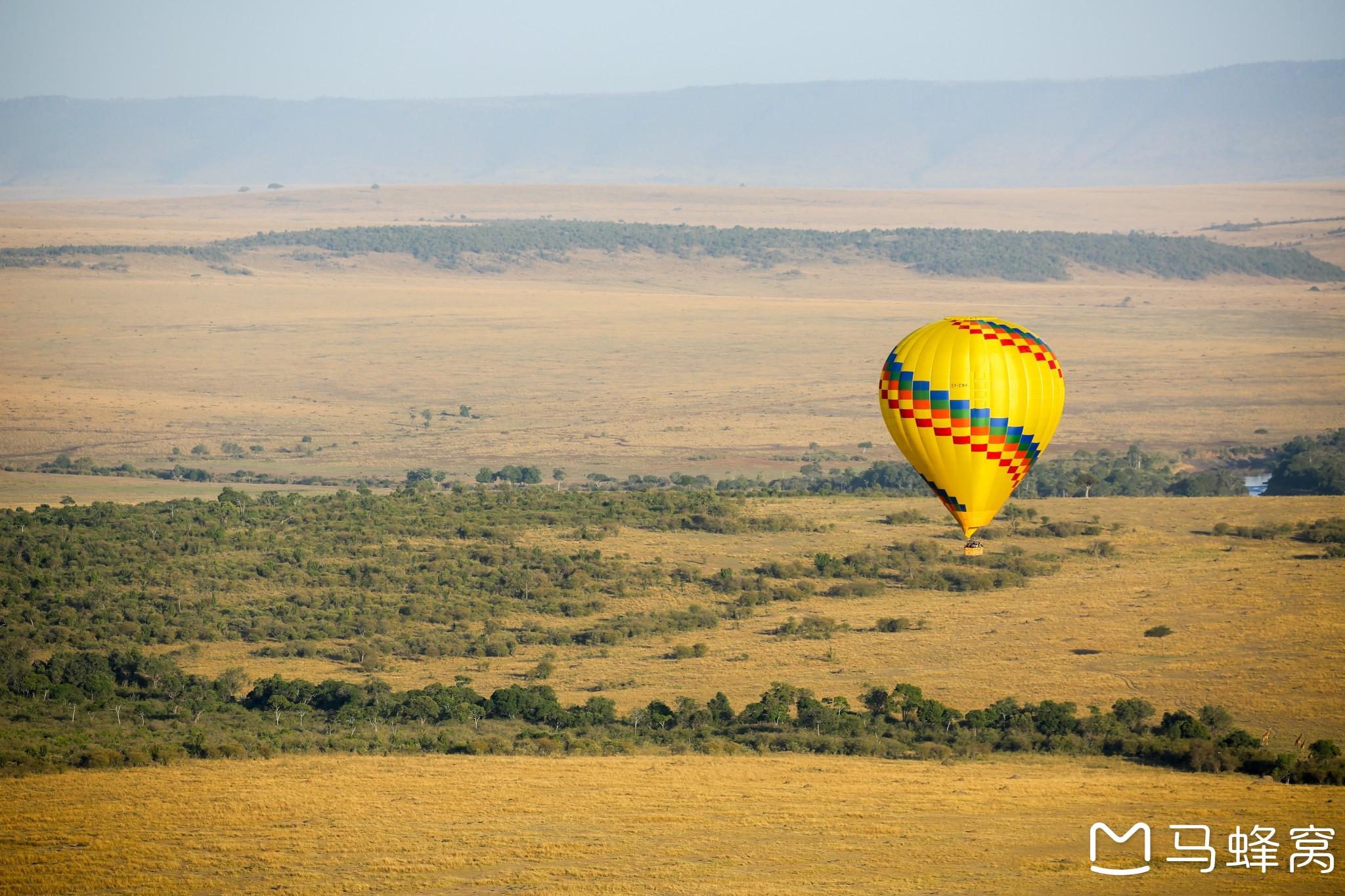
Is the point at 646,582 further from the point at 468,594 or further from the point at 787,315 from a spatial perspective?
the point at 787,315

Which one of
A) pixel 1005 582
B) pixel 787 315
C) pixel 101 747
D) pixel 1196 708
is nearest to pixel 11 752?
pixel 101 747

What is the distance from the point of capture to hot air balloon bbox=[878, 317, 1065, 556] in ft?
89.9

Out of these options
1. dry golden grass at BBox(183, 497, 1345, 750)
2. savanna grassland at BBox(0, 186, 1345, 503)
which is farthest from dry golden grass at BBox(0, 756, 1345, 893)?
savanna grassland at BBox(0, 186, 1345, 503)

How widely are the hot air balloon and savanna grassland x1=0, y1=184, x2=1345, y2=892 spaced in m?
4.83

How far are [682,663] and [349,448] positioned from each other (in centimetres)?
3952

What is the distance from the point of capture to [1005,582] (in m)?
42.8

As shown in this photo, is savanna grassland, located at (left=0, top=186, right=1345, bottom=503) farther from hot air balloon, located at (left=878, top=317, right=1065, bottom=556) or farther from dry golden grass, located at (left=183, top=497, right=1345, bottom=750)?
hot air balloon, located at (left=878, top=317, right=1065, bottom=556)

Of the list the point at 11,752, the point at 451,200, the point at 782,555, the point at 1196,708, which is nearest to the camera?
the point at 11,752

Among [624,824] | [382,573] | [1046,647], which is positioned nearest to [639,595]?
[382,573]

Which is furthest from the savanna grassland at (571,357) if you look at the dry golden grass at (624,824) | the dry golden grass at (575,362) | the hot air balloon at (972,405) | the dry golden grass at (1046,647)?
the dry golden grass at (624,824)

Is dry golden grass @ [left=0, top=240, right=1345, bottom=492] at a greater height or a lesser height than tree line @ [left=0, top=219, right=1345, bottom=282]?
lesser

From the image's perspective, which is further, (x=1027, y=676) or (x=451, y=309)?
(x=451, y=309)

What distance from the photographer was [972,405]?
27.4m

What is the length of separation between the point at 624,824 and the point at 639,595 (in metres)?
18.0
